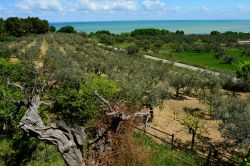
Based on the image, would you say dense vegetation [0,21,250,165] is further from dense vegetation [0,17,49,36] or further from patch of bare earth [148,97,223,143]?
dense vegetation [0,17,49,36]

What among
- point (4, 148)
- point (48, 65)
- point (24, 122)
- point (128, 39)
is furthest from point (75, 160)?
point (128, 39)

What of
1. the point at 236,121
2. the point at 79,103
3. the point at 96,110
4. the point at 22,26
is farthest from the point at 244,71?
the point at 22,26

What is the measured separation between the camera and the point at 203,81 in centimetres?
4056

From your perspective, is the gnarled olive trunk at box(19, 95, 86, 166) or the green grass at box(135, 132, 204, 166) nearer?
the gnarled olive trunk at box(19, 95, 86, 166)

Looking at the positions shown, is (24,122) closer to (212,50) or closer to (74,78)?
(74,78)

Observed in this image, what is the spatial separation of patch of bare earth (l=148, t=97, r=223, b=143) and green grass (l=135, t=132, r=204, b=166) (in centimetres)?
298

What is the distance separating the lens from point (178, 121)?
3066cm

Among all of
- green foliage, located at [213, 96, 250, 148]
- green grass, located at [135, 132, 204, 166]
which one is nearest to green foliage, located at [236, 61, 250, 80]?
green foliage, located at [213, 96, 250, 148]

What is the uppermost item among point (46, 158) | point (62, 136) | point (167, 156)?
point (62, 136)

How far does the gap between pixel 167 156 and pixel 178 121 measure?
30.3 ft

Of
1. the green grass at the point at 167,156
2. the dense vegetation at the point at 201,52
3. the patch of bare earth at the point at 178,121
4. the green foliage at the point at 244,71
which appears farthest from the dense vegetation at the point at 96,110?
the dense vegetation at the point at 201,52

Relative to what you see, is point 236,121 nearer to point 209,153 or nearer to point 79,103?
point 209,153

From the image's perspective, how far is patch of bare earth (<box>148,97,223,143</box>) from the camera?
27.3 metres

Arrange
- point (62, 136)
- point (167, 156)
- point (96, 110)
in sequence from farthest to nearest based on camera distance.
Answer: point (96, 110), point (167, 156), point (62, 136)
